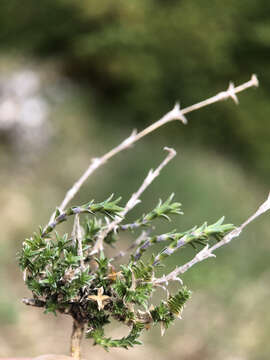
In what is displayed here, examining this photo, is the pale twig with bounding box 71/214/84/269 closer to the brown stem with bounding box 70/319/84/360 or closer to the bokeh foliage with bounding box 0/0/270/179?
the brown stem with bounding box 70/319/84/360

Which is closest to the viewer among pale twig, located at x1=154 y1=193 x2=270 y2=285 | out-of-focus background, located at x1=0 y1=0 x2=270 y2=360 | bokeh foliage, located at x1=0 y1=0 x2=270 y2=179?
pale twig, located at x1=154 y1=193 x2=270 y2=285

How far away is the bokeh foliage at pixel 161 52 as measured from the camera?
2.22 meters

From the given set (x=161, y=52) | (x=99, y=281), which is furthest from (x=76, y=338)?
(x=161, y=52)

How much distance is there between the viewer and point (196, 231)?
432mm

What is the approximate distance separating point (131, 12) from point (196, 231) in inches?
84.6

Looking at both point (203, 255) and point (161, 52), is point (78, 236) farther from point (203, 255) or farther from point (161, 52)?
point (161, 52)

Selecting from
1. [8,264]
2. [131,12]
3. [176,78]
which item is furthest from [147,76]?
[8,264]

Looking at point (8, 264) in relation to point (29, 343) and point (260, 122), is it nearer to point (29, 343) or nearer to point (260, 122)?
point (29, 343)

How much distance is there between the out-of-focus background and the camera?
1.91 meters

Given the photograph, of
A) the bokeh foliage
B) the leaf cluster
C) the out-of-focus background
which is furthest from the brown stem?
the bokeh foliage

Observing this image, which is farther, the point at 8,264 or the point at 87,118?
the point at 87,118

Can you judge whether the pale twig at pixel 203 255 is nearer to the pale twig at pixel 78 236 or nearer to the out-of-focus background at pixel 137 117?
the pale twig at pixel 78 236

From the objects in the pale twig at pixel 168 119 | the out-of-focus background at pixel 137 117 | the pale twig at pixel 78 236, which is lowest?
the pale twig at pixel 78 236

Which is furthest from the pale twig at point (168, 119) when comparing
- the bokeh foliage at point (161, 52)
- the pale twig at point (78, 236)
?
the bokeh foliage at point (161, 52)
